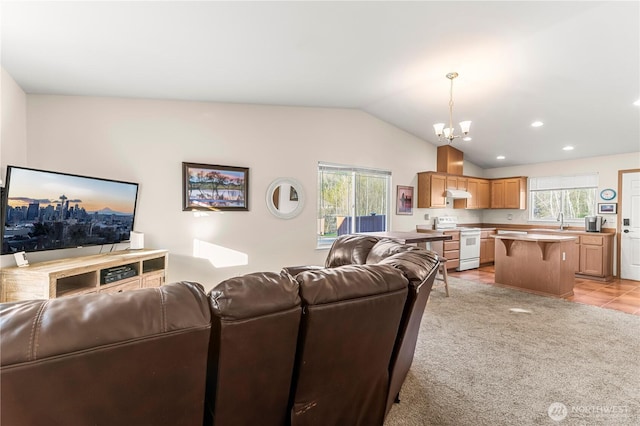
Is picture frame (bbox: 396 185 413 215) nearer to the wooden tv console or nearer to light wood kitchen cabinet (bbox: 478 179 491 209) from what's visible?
light wood kitchen cabinet (bbox: 478 179 491 209)

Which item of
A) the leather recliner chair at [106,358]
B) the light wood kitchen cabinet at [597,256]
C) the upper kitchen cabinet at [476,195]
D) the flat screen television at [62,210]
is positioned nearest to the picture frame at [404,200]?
the upper kitchen cabinet at [476,195]

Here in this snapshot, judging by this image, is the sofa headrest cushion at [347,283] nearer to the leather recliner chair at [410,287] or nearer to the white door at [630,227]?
the leather recliner chair at [410,287]

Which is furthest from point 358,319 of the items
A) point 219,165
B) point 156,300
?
point 219,165

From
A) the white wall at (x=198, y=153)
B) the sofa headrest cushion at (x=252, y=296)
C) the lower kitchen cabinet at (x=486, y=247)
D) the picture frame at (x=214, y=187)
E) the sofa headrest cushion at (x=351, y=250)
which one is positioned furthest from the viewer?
the lower kitchen cabinet at (x=486, y=247)

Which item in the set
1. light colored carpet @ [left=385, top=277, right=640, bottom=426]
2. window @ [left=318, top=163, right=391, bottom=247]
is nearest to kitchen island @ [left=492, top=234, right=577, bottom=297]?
light colored carpet @ [left=385, top=277, right=640, bottom=426]

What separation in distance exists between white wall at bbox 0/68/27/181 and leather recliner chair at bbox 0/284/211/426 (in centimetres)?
285

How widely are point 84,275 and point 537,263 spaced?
18.6 ft

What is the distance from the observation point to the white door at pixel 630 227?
5223 mm

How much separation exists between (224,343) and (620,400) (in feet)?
8.54

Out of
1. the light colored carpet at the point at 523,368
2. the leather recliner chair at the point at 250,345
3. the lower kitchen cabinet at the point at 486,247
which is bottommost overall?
the light colored carpet at the point at 523,368

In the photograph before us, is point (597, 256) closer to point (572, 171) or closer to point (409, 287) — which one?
point (572, 171)

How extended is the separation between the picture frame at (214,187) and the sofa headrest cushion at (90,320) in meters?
3.28

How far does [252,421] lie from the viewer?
1054mm

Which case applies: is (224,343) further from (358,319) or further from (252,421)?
(358,319)
